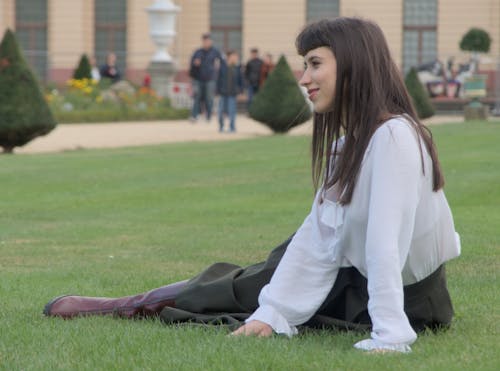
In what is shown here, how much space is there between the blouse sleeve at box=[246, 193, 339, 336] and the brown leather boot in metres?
0.53

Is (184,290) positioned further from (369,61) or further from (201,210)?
(201,210)

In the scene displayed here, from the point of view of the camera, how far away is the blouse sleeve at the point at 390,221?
13.0ft

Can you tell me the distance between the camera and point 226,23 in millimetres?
40812

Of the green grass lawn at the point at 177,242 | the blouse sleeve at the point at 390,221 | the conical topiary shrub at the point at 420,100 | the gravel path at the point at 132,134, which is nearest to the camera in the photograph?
the blouse sleeve at the point at 390,221

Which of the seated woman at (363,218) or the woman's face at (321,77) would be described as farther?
the woman's face at (321,77)

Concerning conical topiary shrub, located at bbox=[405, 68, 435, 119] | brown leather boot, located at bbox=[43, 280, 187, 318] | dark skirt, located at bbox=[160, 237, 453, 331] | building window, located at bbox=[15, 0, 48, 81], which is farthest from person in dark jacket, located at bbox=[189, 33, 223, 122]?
dark skirt, located at bbox=[160, 237, 453, 331]

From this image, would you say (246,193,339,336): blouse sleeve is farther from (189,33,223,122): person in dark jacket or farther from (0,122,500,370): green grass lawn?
(189,33,223,122): person in dark jacket

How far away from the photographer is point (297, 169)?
1354 cm

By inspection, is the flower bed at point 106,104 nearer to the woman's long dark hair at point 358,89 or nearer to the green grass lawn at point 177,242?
the green grass lawn at point 177,242

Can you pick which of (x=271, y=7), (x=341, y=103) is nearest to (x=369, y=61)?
(x=341, y=103)

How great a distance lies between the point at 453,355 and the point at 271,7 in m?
37.1

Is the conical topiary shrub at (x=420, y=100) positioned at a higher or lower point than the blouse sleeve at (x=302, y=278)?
lower

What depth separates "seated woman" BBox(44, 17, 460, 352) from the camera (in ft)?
13.1

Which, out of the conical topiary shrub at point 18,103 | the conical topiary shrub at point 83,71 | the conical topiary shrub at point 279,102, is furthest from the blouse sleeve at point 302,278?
the conical topiary shrub at point 83,71
